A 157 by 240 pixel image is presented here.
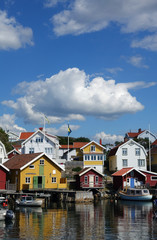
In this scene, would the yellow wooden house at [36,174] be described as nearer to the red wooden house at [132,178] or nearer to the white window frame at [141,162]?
the red wooden house at [132,178]

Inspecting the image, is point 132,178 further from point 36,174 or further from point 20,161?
point 20,161

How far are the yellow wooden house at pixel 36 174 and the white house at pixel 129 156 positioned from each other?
24578 mm

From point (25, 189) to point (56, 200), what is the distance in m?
7.40

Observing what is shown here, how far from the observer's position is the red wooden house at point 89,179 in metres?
67.1

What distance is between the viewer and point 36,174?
62.8 metres

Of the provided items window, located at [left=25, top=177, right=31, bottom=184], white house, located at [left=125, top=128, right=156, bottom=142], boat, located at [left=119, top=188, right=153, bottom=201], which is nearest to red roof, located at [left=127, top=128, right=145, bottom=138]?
white house, located at [left=125, top=128, right=156, bottom=142]

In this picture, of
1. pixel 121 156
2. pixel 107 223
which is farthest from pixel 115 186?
pixel 107 223

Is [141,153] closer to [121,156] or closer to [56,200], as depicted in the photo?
[121,156]

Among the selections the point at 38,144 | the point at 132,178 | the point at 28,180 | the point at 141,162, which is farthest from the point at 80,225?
the point at 141,162

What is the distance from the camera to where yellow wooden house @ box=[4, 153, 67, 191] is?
61.8 metres

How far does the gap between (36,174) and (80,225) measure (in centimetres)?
2754

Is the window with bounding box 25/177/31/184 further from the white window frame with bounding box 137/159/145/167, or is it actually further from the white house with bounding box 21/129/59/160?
the white window frame with bounding box 137/159/145/167

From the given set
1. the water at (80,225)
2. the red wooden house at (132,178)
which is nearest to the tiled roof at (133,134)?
the red wooden house at (132,178)

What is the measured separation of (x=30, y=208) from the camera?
168 ft
